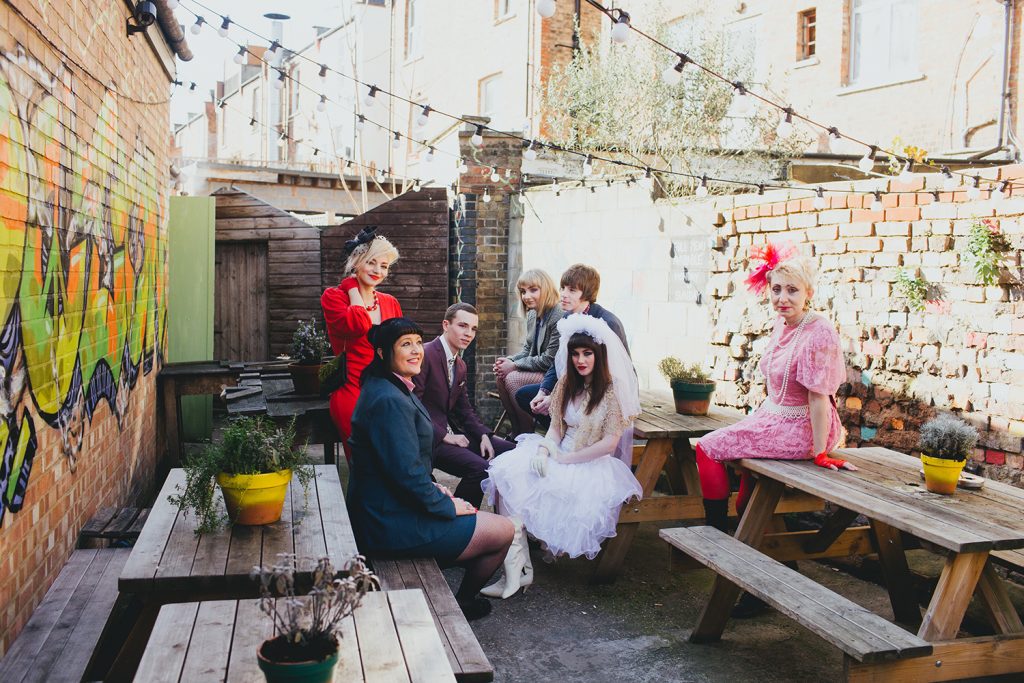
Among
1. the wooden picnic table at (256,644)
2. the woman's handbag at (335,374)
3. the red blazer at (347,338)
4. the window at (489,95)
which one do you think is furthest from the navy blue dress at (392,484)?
the window at (489,95)

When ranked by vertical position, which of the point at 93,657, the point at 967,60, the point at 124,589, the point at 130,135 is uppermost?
the point at 967,60

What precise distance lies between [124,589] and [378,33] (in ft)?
82.7

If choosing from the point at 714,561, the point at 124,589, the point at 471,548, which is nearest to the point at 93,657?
the point at 124,589

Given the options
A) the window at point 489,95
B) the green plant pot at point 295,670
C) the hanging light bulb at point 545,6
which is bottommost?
the green plant pot at point 295,670

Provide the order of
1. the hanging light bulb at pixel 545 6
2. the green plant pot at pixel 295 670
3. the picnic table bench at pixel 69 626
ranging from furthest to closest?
1. the hanging light bulb at pixel 545 6
2. the picnic table bench at pixel 69 626
3. the green plant pot at pixel 295 670

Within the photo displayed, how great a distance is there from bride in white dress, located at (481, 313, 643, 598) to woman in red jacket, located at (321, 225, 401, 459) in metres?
1.02

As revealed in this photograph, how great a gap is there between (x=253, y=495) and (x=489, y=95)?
17.1 meters

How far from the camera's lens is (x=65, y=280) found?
163 inches

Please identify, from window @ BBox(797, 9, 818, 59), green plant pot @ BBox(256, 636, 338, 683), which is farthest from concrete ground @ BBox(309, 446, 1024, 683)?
window @ BBox(797, 9, 818, 59)

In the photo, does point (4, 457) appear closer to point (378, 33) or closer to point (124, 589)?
point (124, 589)

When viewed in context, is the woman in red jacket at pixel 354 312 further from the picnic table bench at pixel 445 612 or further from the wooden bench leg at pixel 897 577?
the wooden bench leg at pixel 897 577

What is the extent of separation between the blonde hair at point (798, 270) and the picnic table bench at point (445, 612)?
232 cm

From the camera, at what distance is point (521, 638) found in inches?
175

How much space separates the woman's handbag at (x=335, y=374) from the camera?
5633 mm
